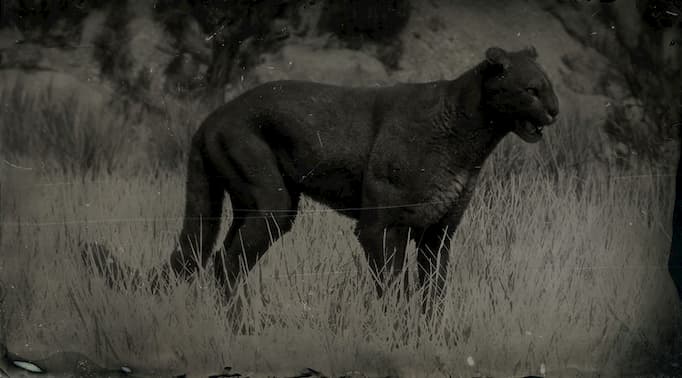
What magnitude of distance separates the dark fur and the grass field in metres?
0.11

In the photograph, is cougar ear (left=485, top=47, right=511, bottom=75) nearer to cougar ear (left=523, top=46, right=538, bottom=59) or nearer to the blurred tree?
cougar ear (left=523, top=46, right=538, bottom=59)

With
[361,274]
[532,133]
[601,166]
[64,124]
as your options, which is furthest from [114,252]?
[601,166]

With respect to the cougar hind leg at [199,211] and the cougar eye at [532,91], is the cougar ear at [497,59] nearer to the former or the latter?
the cougar eye at [532,91]

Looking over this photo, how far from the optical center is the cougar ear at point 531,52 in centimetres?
448

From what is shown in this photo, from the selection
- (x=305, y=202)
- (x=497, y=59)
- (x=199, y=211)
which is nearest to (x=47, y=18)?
(x=199, y=211)

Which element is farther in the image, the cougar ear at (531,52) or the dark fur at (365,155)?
the cougar ear at (531,52)

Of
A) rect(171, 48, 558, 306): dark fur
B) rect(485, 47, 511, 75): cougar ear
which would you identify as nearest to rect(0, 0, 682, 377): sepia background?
rect(171, 48, 558, 306): dark fur

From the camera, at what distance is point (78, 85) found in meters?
4.74

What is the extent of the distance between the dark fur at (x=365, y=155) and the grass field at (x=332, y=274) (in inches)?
4.5

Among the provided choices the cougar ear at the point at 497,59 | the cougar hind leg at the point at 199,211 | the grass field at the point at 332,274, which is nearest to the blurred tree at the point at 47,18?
the grass field at the point at 332,274

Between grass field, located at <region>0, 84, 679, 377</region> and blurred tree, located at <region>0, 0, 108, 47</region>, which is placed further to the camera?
blurred tree, located at <region>0, 0, 108, 47</region>

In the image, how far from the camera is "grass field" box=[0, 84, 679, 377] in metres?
4.32

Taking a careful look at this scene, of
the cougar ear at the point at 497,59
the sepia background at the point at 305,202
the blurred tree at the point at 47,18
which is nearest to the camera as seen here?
the cougar ear at the point at 497,59

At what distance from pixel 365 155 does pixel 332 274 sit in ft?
1.76
